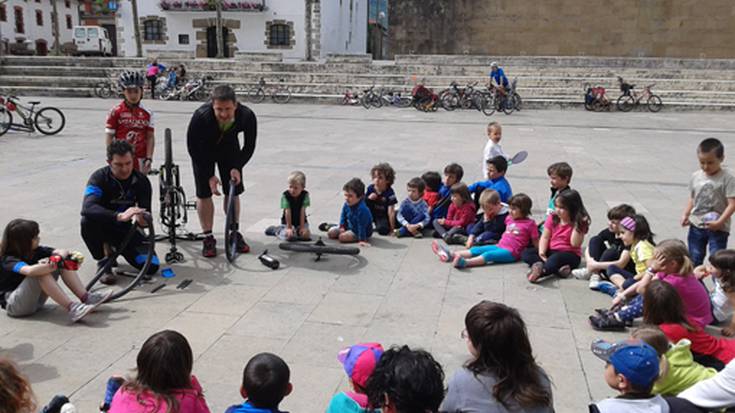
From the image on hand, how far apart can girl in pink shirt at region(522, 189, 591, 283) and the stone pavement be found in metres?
0.15

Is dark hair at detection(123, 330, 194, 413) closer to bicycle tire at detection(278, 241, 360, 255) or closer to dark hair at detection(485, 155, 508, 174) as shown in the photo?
bicycle tire at detection(278, 241, 360, 255)

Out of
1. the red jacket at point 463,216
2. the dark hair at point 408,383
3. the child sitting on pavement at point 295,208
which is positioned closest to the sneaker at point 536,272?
the red jacket at point 463,216

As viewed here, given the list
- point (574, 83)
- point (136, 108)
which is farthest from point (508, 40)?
point (136, 108)

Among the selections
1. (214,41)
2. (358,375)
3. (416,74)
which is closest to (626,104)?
(416,74)

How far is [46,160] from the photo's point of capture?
10805 mm

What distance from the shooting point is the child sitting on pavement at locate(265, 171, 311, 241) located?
6.04 m

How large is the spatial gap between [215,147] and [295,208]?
1024 mm

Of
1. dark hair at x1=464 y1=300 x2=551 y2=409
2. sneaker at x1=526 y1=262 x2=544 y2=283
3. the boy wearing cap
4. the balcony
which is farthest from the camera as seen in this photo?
the balcony

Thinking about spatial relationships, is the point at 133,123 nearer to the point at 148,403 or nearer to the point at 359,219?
the point at 359,219

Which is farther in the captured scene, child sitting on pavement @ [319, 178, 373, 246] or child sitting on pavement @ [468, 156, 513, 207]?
child sitting on pavement @ [468, 156, 513, 207]

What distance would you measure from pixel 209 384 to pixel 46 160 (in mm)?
9026

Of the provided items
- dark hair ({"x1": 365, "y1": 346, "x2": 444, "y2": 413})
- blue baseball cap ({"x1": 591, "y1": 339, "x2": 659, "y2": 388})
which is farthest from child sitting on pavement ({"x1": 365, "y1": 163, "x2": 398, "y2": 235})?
dark hair ({"x1": 365, "y1": 346, "x2": 444, "y2": 413})

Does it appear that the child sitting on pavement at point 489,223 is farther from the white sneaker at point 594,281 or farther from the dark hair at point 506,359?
the dark hair at point 506,359

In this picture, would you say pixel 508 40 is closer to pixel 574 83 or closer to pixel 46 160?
pixel 574 83
